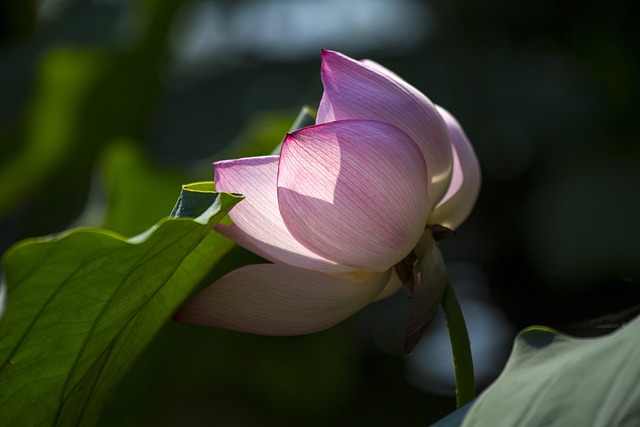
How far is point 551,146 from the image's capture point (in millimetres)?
1437

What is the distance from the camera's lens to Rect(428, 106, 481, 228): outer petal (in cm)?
35

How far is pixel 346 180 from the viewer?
0.98 feet

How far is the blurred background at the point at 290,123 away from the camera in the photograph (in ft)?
3.24

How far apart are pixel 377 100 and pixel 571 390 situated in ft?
0.41

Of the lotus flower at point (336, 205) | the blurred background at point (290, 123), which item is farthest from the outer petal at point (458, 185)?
the blurred background at point (290, 123)

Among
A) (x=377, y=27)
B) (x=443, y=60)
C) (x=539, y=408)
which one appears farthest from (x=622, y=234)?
(x=539, y=408)

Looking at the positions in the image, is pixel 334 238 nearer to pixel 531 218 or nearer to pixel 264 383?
pixel 264 383

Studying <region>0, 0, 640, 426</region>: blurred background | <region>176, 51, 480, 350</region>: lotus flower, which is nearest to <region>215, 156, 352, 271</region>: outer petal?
<region>176, 51, 480, 350</region>: lotus flower

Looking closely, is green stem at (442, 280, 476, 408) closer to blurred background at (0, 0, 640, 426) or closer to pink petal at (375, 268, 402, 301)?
pink petal at (375, 268, 402, 301)

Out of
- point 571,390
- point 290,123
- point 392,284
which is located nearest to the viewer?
point 571,390

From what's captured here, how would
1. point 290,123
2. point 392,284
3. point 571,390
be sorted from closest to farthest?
1. point 571,390
2. point 392,284
3. point 290,123

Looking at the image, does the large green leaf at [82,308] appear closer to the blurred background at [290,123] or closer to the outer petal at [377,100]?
the outer petal at [377,100]

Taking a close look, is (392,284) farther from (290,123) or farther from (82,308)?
(290,123)

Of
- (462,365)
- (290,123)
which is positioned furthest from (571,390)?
(290,123)
